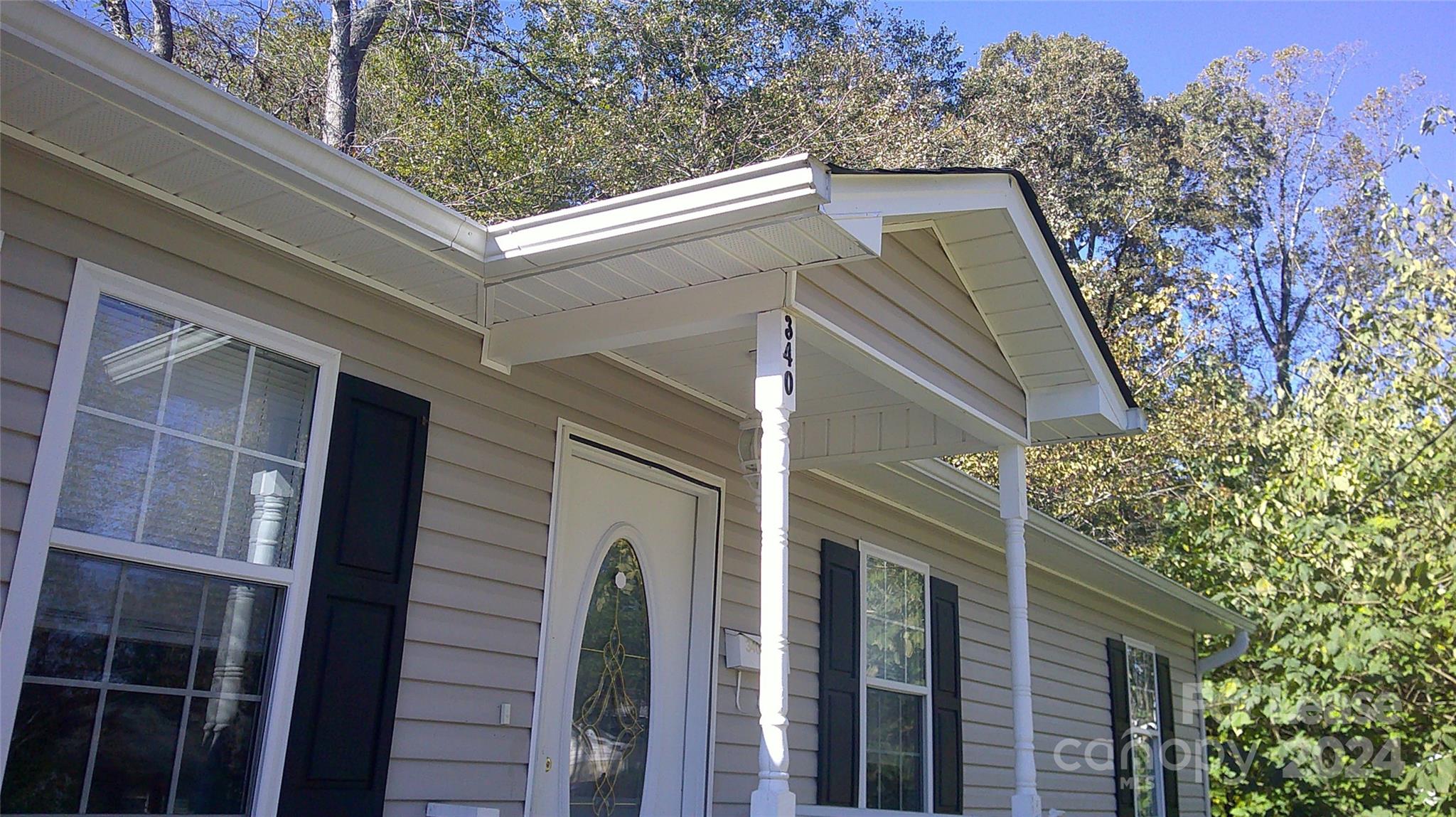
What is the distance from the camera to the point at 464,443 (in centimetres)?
418

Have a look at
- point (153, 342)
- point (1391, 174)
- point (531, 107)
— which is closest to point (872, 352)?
point (153, 342)

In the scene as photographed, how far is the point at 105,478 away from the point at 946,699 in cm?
536

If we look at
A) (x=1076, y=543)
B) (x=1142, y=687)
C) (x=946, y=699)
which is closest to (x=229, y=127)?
(x=946, y=699)

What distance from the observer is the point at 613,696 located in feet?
15.7

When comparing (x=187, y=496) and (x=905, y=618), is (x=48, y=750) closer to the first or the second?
(x=187, y=496)

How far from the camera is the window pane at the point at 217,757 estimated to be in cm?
321

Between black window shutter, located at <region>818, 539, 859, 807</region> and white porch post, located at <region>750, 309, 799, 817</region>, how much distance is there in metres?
2.52

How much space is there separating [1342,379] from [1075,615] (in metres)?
4.07

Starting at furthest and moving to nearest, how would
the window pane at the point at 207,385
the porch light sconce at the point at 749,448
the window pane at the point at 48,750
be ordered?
1. the porch light sconce at the point at 749,448
2. the window pane at the point at 207,385
3. the window pane at the point at 48,750

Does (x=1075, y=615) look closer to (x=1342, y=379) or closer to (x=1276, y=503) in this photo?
(x=1276, y=503)

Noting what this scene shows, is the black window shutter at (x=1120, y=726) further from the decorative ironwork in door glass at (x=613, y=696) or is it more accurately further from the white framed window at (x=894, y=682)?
the decorative ironwork in door glass at (x=613, y=696)

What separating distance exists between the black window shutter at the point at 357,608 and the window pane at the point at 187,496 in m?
0.35

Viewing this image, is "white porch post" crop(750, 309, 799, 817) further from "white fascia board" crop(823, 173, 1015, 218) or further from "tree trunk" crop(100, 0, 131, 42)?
"tree trunk" crop(100, 0, 131, 42)

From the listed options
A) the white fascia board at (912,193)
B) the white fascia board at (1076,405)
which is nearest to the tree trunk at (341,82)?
the white fascia board at (1076,405)
